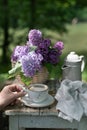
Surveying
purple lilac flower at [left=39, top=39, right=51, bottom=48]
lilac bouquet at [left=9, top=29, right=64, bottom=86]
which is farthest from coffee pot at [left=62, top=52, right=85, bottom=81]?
purple lilac flower at [left=39, top=39, right=51, bottom=48]

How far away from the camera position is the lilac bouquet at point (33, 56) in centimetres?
202

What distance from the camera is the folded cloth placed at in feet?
6.40

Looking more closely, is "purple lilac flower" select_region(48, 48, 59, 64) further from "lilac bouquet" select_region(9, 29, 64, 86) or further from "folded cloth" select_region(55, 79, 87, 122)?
"folded cloth" select_region(55, 79, 87, 122)

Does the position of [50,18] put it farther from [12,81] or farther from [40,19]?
[12,81]

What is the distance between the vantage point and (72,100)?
200 cm

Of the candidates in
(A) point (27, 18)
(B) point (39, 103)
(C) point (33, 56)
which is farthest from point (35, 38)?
(A) point (27, 18)

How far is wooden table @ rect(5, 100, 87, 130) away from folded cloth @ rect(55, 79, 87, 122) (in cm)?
5

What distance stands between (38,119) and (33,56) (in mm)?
347

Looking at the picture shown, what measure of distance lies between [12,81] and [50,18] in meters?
5.76

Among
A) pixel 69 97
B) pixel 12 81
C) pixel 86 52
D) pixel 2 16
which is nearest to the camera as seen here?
pixel 69 97

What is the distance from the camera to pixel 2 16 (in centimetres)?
771

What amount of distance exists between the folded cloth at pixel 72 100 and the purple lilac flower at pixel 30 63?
0.62ft

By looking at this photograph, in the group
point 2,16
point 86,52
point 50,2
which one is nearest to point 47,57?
point 2,16

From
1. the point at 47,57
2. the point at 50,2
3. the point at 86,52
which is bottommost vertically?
the point at 86,52
